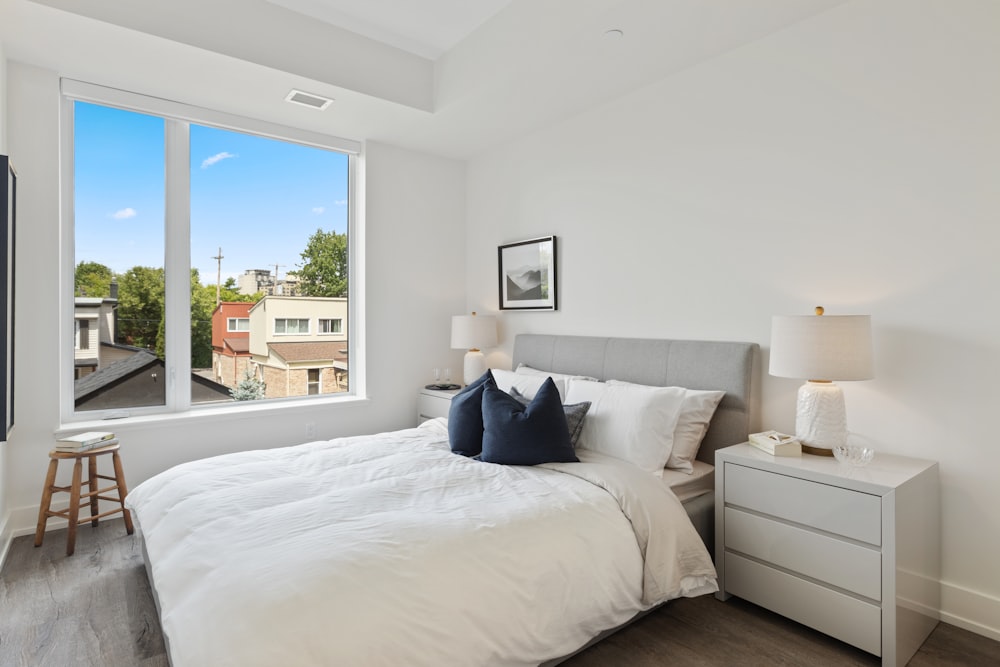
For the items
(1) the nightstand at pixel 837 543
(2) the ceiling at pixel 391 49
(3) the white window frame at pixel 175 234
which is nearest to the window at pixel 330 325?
(3) the white window frame at pixel 175 234

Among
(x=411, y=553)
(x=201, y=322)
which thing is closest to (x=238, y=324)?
(x=201, y=322)

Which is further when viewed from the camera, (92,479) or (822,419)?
(92,479)

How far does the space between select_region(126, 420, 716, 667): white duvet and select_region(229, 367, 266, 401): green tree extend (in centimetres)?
150

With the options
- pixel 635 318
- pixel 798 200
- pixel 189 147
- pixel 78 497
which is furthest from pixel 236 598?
pixel 189 147

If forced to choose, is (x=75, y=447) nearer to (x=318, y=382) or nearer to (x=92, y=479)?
(x=92, y=479)

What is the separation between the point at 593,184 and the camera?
→ 141 inches

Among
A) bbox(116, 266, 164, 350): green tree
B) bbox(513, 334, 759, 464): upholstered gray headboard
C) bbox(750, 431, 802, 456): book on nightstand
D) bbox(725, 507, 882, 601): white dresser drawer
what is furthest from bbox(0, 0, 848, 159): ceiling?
bbox(725, 507, 882, 601): white dresser drawer

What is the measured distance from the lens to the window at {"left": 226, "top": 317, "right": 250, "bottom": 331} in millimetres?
3810

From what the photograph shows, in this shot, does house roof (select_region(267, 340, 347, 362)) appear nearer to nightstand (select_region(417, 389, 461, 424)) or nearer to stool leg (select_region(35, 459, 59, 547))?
nightstand (select_region(417, 389, 461, 424))

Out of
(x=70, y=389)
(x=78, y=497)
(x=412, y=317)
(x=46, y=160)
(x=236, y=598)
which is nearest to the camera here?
(x=236, y=598)

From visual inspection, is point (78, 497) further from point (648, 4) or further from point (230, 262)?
point (648, 4)

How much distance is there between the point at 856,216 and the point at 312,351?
3649 mm

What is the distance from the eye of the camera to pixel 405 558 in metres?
1.56

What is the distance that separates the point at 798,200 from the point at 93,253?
4070mm
